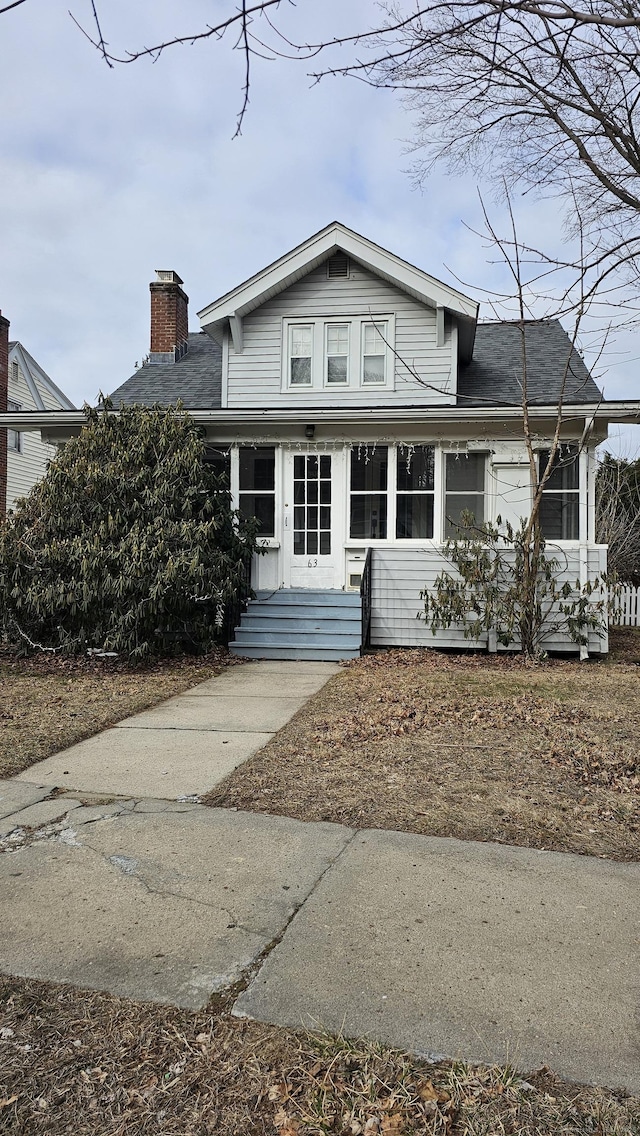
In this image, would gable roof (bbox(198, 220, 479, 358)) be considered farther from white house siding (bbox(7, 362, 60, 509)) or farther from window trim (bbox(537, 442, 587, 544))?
white house siding (bbox(7, 362, 60, 509))

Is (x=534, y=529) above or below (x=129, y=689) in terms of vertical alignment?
above

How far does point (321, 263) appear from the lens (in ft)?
39.0

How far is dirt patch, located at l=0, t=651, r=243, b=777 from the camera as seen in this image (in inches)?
218

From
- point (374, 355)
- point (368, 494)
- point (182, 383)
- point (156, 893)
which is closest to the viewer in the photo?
point (156, 893)

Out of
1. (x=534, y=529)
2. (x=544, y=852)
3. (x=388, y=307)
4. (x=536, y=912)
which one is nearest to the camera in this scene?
(x=536, y=912)

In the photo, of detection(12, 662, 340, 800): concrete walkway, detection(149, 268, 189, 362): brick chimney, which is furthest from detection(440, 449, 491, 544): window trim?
detection(149, 268, 189, 362): brick chimney

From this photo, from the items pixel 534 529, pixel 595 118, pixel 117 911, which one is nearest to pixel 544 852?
pixel 117 911

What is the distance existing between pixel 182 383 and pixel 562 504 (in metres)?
7.02

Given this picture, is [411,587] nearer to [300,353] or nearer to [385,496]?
[385,496]

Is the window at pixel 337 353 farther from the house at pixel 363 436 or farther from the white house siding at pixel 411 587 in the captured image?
the white house siding at pixel 411 587

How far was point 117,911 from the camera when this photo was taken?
9.55 feet

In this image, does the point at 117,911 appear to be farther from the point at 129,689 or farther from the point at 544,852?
the point at 129,689

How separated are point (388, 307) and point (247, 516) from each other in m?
4.06

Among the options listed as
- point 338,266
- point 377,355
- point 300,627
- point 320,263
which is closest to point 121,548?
point 300,627
